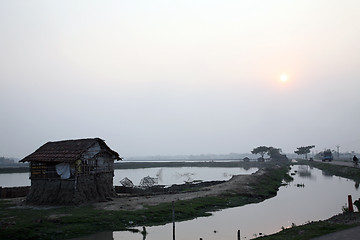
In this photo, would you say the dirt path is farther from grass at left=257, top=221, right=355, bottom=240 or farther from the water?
the water

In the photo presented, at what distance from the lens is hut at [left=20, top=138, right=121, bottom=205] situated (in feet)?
102

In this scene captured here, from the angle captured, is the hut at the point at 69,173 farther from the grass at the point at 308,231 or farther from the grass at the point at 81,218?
the grass at the point at 308,231

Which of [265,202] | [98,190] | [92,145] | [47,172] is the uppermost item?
→ [92,145]

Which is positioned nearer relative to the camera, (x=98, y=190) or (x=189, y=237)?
(x=189, y=237)

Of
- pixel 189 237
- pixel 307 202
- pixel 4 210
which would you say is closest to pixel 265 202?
pixel 307 202

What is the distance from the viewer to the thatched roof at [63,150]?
104ft

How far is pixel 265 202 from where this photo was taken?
119 ft

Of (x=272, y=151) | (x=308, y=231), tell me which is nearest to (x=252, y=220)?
(x=308, y=231)

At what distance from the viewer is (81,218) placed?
24.0m

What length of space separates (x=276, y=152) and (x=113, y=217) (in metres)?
122

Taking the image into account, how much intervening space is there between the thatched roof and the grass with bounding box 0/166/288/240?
5100mm

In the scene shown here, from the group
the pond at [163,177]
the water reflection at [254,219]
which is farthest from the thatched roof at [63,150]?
the pond at [163,177]

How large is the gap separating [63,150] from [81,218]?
11468mm

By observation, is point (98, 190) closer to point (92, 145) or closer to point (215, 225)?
point (92, 145)
